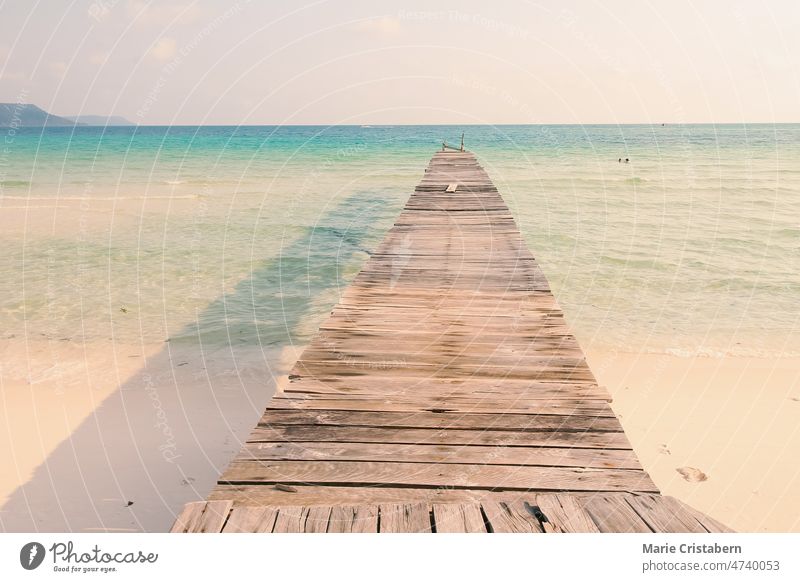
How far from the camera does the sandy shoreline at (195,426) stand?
17.2ft

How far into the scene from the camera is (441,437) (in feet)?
11.6

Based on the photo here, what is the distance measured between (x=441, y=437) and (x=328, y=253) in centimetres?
1301

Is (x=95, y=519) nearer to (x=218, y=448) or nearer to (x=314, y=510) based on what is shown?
(x=218, y=448)

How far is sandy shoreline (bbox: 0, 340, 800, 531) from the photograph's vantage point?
525cm

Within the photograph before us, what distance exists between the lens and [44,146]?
64562mm

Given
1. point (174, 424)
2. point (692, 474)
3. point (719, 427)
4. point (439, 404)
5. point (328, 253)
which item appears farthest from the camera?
point (328, 253)

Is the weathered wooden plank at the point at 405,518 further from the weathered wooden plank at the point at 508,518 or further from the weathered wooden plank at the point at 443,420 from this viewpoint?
the weathered wooden plank at the point at 443,420

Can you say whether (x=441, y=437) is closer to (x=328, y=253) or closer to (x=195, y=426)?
(x=195, y=426)

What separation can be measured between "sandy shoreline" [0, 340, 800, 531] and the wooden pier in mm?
2048

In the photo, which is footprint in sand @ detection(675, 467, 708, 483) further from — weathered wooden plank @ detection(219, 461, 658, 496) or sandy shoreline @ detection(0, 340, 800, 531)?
weathered wooden plank @ detection(219, 461, 658, 496)

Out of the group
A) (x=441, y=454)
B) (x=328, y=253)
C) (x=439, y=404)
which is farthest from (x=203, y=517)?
(x=328, y=253)

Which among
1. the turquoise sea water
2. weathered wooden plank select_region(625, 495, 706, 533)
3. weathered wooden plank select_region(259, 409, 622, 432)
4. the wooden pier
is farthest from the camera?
the turquoise sea water

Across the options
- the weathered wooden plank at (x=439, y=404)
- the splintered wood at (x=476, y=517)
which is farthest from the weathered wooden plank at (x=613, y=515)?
the weathered wooden plank at (x=439, y=404)

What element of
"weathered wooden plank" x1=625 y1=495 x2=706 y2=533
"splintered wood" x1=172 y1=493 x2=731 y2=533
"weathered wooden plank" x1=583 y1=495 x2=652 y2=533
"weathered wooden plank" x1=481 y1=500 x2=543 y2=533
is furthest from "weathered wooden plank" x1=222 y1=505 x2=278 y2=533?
"weathered wooden plank" x1=625 y1=495 x2=706 y2=533
